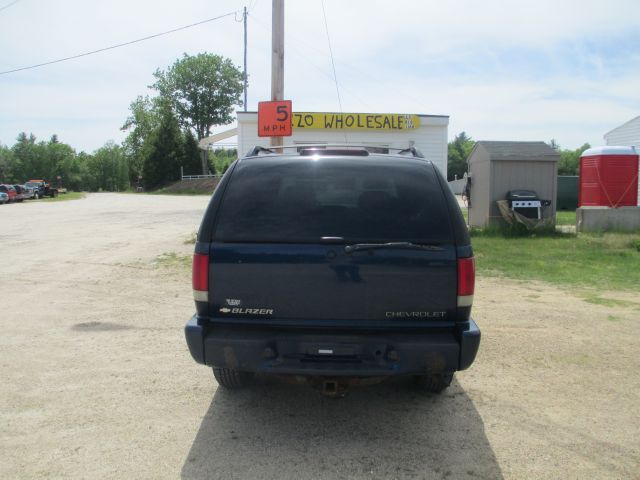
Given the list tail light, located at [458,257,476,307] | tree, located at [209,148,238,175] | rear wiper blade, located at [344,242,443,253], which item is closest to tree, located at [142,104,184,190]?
tree, located at [209,148,238,175]

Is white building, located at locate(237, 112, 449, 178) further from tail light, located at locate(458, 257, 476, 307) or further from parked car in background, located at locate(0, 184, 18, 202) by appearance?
parked car in background, located at locate(0, 184, 18, 202)

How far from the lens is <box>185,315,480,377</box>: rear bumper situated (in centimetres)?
336

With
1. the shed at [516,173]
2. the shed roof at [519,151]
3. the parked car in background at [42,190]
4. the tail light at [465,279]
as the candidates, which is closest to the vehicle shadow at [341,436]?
the tail light at [465,279]

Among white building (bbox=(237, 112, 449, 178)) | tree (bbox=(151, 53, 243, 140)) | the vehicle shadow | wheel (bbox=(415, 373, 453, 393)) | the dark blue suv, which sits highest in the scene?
tree (bbox=(151, 53, 243, 140))

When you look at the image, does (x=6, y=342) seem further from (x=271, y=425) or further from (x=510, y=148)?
(x=510, y=148)

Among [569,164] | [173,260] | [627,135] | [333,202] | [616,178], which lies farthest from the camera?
[569,164]

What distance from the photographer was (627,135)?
25578 millimetres

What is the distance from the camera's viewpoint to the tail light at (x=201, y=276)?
11.4ft

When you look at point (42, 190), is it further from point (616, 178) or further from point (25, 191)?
point (616, 178)

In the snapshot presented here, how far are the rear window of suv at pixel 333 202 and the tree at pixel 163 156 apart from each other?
67.4m

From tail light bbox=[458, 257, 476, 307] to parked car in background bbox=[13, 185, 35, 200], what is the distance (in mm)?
50212

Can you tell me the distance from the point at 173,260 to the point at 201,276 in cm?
811

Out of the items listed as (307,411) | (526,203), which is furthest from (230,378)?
(526,203)

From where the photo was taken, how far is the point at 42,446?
3561mm
